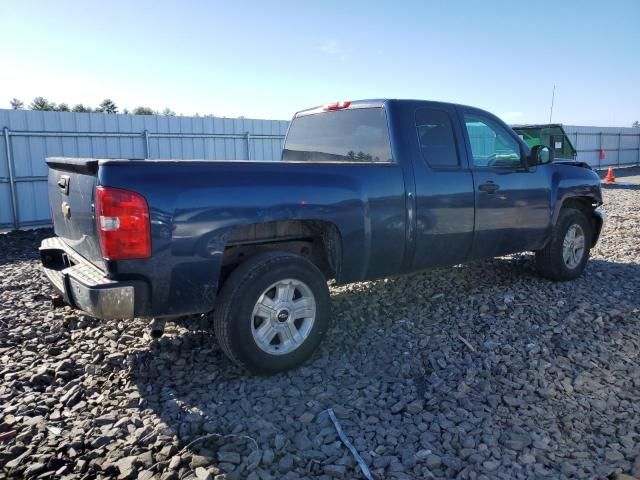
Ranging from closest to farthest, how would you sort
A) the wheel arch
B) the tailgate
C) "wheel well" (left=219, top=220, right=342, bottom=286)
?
the tailgate
"wheel well" (left=219, top=220, right=342, bottom=286)
the wheel arch

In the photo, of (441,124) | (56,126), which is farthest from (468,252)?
(56,126)

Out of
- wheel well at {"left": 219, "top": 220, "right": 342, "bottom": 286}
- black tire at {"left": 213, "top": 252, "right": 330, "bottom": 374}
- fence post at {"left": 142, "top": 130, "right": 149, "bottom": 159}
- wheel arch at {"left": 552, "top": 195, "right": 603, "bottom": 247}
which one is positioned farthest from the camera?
fence post at {"left": 142, "top": 130, "right": 149, "bottom": 159}

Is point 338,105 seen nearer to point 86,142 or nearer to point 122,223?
point 122,223

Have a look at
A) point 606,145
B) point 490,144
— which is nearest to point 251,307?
point 490,144

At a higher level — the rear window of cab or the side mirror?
the rear window of cab

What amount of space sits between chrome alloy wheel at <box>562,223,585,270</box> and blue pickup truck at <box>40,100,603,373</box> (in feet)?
1.20

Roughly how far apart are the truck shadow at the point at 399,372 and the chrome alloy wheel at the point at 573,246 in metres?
0.52

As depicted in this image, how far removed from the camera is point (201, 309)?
11.5 feet

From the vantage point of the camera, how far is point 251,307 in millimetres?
3578

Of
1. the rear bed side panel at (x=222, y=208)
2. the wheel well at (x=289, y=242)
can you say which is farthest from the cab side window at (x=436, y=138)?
the wheel well at (x=289, y=242)

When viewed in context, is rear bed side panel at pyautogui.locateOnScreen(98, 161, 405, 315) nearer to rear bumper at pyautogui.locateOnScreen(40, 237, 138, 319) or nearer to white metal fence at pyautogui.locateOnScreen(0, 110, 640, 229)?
rear bumper at pyautogui.locateOnScreen(40, 237, 138, 319)

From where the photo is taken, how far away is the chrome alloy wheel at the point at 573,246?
5973mm

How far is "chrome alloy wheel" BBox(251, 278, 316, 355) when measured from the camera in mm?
3691

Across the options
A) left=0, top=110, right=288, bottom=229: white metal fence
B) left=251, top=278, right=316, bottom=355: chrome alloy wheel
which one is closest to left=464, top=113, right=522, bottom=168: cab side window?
left=251, top=278, right=316, bottom=355: chrome alloy wheel
